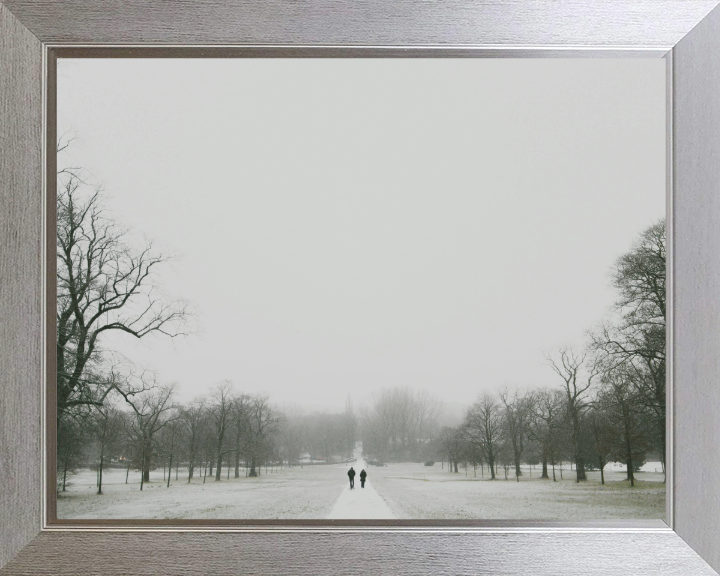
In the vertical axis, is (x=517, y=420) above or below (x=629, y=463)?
above

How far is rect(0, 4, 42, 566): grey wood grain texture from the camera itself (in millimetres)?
1875

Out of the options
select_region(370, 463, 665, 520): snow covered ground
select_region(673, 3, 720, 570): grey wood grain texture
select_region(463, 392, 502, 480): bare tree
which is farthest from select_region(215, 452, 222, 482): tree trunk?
select_region(673, 3, 720, 570): grey wood grain texture

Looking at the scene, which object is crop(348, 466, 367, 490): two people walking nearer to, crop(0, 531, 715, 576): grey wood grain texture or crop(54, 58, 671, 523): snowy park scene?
crop(54, 58, 671, 523): snowy park scene

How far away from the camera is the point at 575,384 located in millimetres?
1946

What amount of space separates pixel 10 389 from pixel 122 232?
53cm

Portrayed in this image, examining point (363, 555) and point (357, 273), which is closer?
point (363, 555)

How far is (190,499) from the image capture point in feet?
6.26

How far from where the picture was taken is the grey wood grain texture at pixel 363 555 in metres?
1.85

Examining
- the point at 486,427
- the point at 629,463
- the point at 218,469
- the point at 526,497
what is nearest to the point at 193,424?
the point at 218,469

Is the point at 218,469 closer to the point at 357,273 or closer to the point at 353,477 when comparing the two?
the point at 353,477

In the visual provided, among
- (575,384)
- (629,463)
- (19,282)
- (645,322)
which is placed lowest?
(629,463)

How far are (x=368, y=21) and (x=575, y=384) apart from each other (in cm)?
119

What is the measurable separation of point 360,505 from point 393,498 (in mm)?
96

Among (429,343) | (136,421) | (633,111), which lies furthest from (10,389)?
(633,111)
